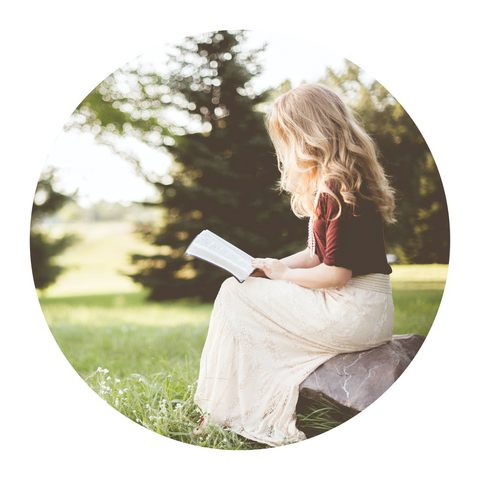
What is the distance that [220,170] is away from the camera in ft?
15.4

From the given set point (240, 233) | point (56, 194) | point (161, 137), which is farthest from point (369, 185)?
point (56, 194)

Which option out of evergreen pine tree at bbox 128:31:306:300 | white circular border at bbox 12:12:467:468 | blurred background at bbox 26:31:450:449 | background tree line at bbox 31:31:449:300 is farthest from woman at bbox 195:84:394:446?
evergreen pine tree at bbox 128:31:306:300

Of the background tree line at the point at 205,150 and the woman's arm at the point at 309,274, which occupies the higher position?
the background tree line at the point at 205,150

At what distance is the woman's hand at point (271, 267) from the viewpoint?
173 centimetres

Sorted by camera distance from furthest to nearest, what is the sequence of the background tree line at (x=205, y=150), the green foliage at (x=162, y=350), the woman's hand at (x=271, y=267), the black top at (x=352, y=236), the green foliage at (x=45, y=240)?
the green foliage at (x=45, y=240) → the background tree line at (x=205, y=150) → the green foliage at (x=162, y=350) → the woman's hand at (x=271, y=267) → the black top at (x=352, y=236)

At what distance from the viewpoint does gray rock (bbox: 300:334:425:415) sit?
1.65 metres

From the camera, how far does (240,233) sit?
4516 millimetres

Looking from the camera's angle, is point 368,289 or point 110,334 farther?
point 110,334

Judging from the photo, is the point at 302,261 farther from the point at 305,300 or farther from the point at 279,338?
the point at 279,338

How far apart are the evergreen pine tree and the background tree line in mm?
10

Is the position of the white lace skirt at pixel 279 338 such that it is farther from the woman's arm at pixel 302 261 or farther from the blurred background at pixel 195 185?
the blurred background at pixel 195 185

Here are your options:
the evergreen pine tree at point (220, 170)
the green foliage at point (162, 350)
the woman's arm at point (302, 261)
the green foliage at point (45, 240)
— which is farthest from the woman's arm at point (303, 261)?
the green foliage at point (45, 240)

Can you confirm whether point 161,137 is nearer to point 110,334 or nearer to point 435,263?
point 110,334

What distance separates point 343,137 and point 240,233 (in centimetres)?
287
